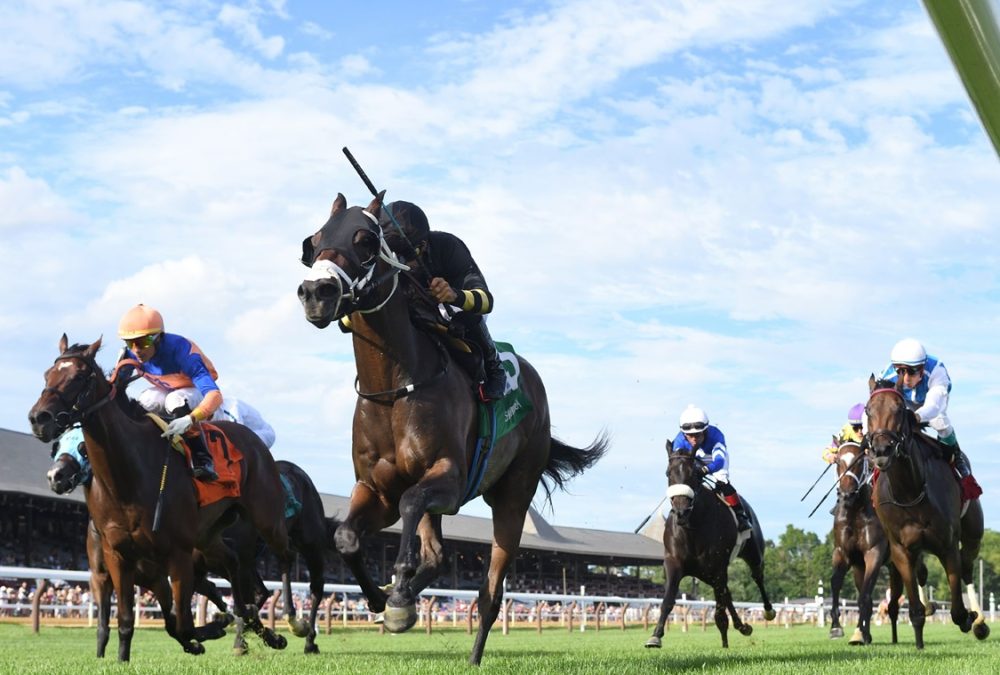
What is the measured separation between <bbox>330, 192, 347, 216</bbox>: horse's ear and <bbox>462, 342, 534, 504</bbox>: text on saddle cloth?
1389mm

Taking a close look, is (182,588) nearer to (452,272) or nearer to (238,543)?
(238,543)

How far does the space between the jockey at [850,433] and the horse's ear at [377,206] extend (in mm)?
9610

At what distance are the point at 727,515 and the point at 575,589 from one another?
40357 mm

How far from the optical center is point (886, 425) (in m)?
9.59

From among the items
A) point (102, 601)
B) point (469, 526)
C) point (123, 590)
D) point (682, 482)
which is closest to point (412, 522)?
point (123, 590)

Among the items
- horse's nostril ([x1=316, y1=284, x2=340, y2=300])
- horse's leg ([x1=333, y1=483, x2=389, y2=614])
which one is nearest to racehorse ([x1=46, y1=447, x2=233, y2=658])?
horse's leg ([x1=333, y1=483, x2=389, y2=614])

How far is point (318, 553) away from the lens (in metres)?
12.4

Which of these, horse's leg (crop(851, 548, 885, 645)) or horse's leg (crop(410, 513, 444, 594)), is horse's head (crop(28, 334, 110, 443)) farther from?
horse's leg (crop(851, 548, 885, 645))

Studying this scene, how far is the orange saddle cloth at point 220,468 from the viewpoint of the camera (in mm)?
8748

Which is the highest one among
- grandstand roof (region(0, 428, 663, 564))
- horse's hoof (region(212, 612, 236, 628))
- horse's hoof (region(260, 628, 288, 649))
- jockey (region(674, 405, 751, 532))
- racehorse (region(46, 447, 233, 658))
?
grandstand roof (region(0, 428, 663, 564))

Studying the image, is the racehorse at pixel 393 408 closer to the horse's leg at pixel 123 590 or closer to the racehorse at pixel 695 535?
the horse's leg at pixel 123 590

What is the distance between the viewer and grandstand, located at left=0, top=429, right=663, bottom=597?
102 feet

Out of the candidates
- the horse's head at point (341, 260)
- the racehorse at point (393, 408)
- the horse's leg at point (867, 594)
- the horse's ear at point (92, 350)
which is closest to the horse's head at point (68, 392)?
the horse's ear at point (92, 350)

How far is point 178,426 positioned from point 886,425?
540cm
